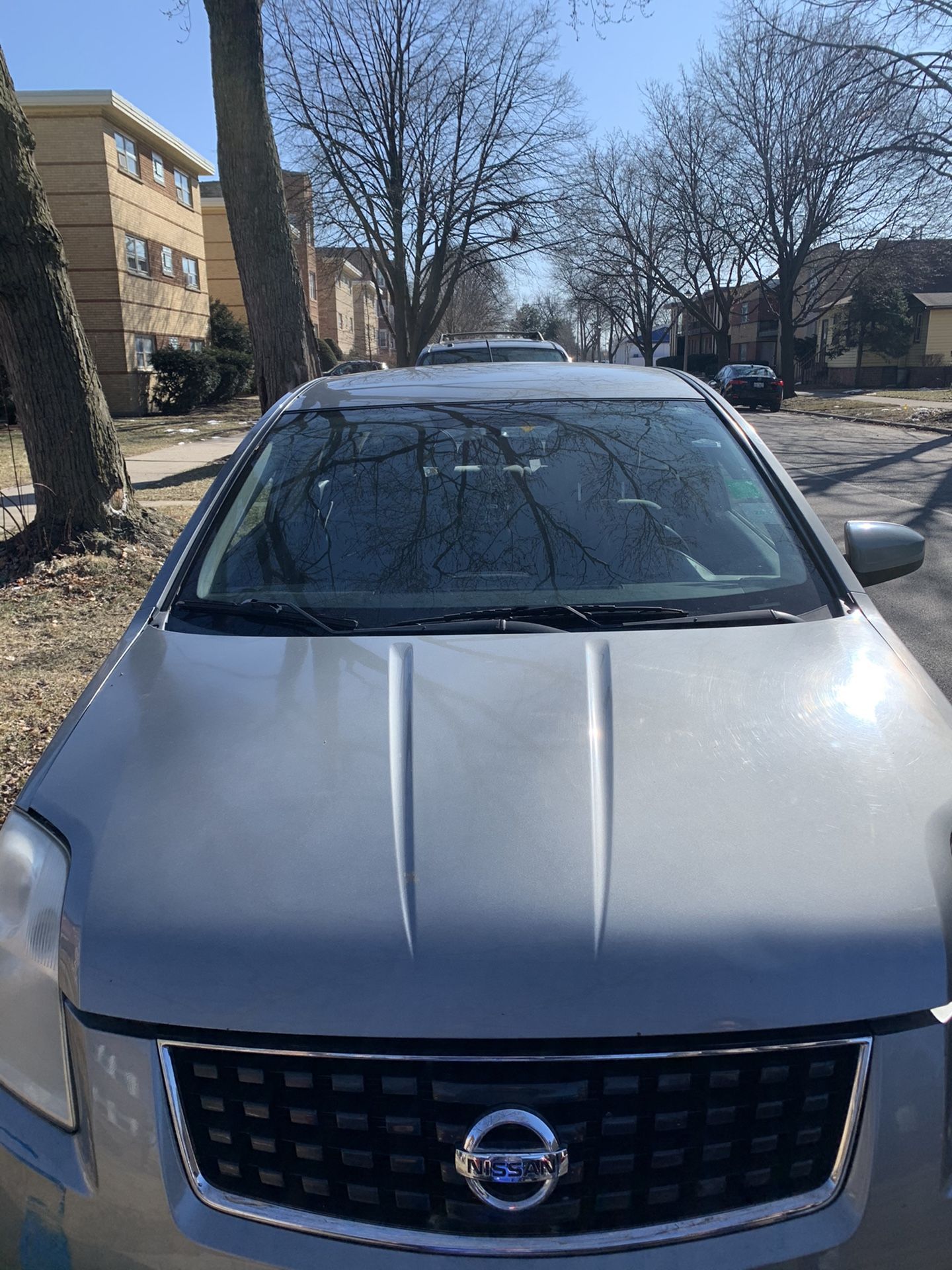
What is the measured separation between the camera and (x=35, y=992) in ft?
5.22

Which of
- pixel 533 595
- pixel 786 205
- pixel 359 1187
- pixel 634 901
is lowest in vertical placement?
pixel 359 1187

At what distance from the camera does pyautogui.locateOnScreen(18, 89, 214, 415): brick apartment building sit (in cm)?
2733

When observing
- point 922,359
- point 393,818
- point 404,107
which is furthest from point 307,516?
point 922,359

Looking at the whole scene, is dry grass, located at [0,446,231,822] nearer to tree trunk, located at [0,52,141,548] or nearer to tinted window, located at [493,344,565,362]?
tree trunk, located at [0,52,141,548]

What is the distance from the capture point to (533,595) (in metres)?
2.57

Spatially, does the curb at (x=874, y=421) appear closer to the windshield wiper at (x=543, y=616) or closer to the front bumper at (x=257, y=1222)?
the windshield wiper at (x=543, y=616)

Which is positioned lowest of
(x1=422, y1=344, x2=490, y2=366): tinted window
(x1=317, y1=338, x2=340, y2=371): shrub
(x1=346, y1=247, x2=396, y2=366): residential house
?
(x1=422, y1=344, x2=490, y2=366): tinted window

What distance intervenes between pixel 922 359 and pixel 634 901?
6000 centimetres

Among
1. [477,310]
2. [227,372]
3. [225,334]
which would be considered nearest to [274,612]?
[227,372]

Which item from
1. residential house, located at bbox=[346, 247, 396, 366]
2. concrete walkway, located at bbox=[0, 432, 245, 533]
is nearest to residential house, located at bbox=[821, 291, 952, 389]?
residential house, located at bbox=[346, 247, 396, 366]

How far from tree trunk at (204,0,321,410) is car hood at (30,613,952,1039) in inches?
363

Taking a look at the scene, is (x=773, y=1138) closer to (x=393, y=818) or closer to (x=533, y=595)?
(x=393, y=818)

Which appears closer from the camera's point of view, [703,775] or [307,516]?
[703,775]

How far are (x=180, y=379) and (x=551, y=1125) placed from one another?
31.1m
